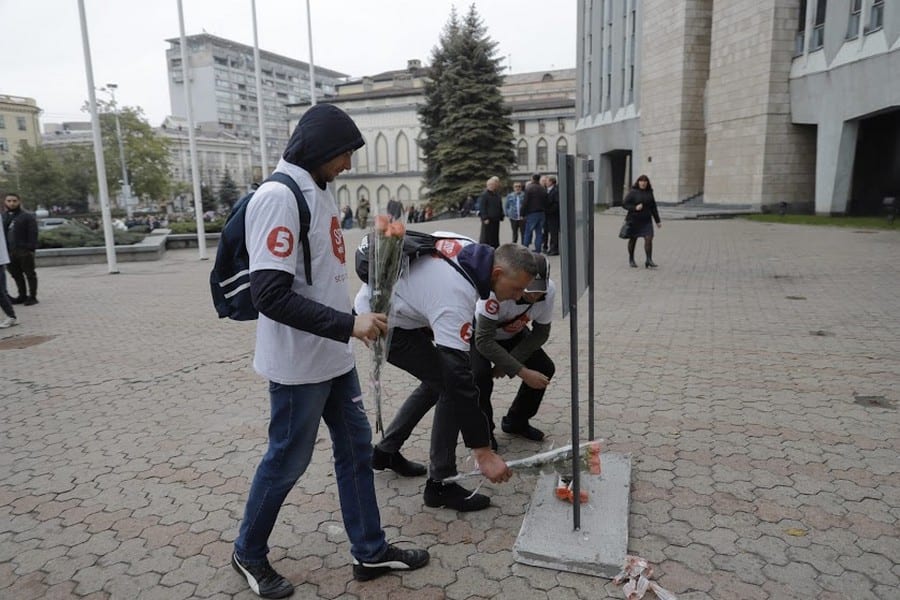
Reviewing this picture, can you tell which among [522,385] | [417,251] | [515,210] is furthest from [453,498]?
[515,210]

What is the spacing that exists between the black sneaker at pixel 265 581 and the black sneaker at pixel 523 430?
76.2 inches

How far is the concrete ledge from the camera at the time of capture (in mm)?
16281

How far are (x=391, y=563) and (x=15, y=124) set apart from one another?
90.9 m

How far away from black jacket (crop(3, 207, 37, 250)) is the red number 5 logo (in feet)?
30.2

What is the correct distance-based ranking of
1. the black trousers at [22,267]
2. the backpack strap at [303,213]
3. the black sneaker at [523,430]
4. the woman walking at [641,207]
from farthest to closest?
the woman walking at [641,207] → the black trousers at [22,267] → the black sneaker at [523,430] → the backpack strap at [303,213]

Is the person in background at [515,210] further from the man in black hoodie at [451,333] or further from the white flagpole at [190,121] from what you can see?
the man in black hoodie at [451,333]

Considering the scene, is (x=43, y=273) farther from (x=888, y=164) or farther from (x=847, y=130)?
(x=888, y=164)

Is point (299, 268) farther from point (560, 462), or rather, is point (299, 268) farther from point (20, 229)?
point (20, 229)

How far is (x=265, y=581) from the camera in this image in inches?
101

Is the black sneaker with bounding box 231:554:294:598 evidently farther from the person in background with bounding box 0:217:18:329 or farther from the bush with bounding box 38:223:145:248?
the bush with bounding box 38:223:145:248

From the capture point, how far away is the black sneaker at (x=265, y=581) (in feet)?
8.38

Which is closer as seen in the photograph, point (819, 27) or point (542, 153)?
point (819, 27)

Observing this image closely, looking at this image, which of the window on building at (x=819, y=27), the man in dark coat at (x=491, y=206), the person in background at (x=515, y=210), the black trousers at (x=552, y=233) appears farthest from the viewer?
the window on building at (x=819, y=27)

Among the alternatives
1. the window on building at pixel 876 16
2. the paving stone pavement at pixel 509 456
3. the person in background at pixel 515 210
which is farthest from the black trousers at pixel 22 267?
the window on building at pixel 876 16
